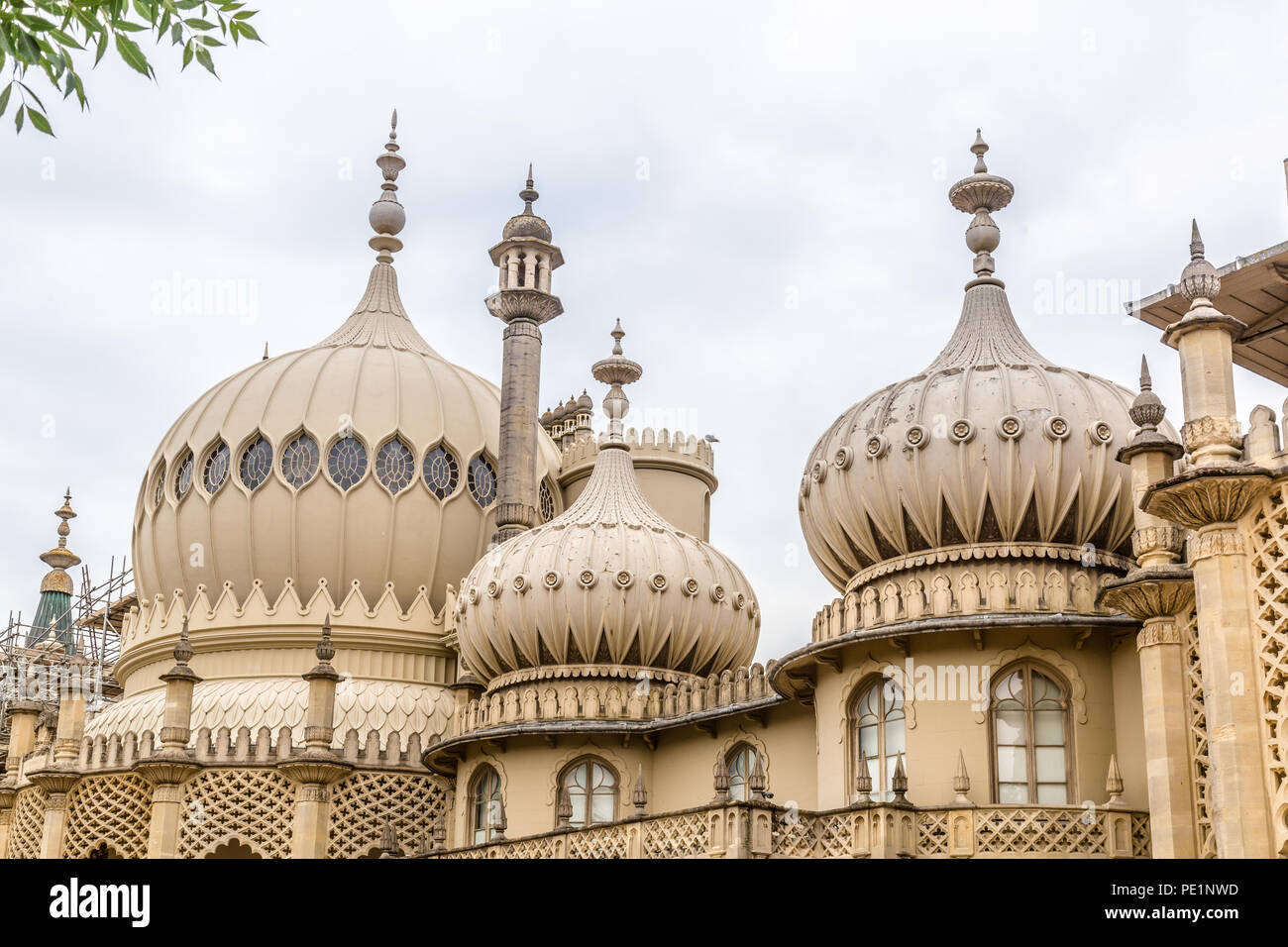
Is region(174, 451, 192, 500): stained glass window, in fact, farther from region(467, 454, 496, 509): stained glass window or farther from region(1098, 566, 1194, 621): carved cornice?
region(1098, 566, 1194, 621): carved cornice

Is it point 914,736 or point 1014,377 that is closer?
point 914,736

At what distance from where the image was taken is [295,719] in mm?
26688

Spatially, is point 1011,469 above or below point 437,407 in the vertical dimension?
below

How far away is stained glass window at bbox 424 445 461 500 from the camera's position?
98.0ft

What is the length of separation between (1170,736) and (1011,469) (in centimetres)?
406

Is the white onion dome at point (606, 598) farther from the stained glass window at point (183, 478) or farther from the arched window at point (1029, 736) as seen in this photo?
the stained glass window at point (183, 478)

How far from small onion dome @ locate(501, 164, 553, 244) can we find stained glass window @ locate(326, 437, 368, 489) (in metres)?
4.80

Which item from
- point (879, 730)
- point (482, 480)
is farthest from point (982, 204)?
point (482, 480)

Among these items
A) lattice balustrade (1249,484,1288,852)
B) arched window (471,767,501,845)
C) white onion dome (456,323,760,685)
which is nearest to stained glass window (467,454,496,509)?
white onion dome (456,323,760,685)

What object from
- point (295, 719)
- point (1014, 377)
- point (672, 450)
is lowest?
point (295, 719)

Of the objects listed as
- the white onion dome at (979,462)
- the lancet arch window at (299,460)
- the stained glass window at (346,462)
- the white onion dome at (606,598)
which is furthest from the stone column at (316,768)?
the white onion dome at (979,462)
